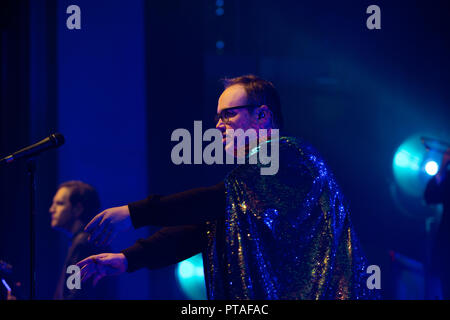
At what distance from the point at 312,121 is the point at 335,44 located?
0.85 meters

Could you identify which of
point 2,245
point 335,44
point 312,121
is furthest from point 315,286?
point 335,44

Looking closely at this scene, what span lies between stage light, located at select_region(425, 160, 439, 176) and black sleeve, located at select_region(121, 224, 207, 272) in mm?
3514

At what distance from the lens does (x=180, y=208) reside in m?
1.50

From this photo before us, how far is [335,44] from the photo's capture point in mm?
5219

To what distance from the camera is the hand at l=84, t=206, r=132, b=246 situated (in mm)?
1402

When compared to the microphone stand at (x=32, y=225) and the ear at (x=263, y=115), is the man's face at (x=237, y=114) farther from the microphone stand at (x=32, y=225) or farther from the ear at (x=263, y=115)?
the microphone stand at (x=32, y=225)

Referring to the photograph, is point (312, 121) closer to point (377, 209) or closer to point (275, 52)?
point (275, 52)

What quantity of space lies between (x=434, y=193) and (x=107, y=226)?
3.21m

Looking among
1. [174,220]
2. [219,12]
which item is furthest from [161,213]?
[219,12]

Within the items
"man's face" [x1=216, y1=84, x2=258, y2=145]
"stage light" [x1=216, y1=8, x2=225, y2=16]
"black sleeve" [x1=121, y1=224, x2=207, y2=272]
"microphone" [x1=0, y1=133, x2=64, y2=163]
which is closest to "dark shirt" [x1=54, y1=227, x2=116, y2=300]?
"microphone" [x1=0, y1=133, x2=64, y2=163]

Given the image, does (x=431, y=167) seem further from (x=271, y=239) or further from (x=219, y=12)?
(x=271, y=239)

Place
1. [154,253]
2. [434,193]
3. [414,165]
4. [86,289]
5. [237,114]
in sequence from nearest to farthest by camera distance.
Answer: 1. [154,253]
2. [237,114]
3. [86,289]
4. [434,193]
5. [414,165]
